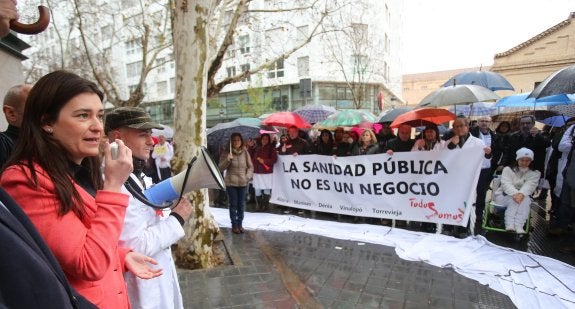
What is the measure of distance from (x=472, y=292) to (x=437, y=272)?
0.58 m

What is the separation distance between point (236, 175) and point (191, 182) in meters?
4.48

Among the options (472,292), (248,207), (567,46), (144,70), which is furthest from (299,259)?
(567,46)

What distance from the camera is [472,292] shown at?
3.96m

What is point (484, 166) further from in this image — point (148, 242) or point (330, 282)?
point (148, 242)

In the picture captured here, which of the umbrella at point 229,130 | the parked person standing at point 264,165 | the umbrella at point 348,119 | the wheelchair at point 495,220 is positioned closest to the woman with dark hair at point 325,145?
the umbrella at point 348,119

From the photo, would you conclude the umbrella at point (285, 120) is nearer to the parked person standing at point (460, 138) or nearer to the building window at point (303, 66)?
the parked person standing at point (460, 138)

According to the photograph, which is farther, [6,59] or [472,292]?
[6,59]

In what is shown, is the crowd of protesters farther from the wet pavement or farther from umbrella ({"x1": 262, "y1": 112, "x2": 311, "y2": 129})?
the wet pavement

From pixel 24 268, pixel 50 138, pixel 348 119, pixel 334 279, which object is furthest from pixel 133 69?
pixel 24 268

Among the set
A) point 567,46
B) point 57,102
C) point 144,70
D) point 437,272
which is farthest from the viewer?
point 567,46

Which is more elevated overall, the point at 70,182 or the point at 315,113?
the point at 315,113

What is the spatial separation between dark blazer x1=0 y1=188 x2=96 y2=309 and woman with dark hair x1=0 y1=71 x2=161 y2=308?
0.83 ft

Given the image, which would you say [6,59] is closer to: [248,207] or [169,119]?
[248,207]

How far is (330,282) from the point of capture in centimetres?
427
